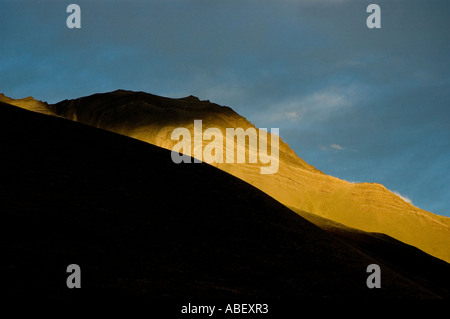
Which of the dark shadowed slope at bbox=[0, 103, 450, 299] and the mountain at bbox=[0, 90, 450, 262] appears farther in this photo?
the mountain at bbox=[0, 90, 450, 262]

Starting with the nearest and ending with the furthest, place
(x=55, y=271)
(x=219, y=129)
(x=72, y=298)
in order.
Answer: (x=72, y=298) < (x=55, y=271) < (x=219, y=129)

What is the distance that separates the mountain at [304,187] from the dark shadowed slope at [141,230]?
27101 millimetres

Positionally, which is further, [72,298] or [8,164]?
[8,164]

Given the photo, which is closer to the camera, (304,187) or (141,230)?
(141,230)

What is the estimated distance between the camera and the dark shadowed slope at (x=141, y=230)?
1436 centimetres

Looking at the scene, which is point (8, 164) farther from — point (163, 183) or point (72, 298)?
point (72, 298)

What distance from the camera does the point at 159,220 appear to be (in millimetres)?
20047

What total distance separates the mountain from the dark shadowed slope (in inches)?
1067

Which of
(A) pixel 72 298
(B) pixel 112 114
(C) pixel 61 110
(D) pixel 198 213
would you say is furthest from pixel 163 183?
(C) pixel 61 110

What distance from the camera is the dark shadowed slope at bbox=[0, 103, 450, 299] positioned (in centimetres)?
1436

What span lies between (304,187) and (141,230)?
198 ft

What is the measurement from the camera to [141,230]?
1859cm

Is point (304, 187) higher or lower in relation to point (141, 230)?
higher
